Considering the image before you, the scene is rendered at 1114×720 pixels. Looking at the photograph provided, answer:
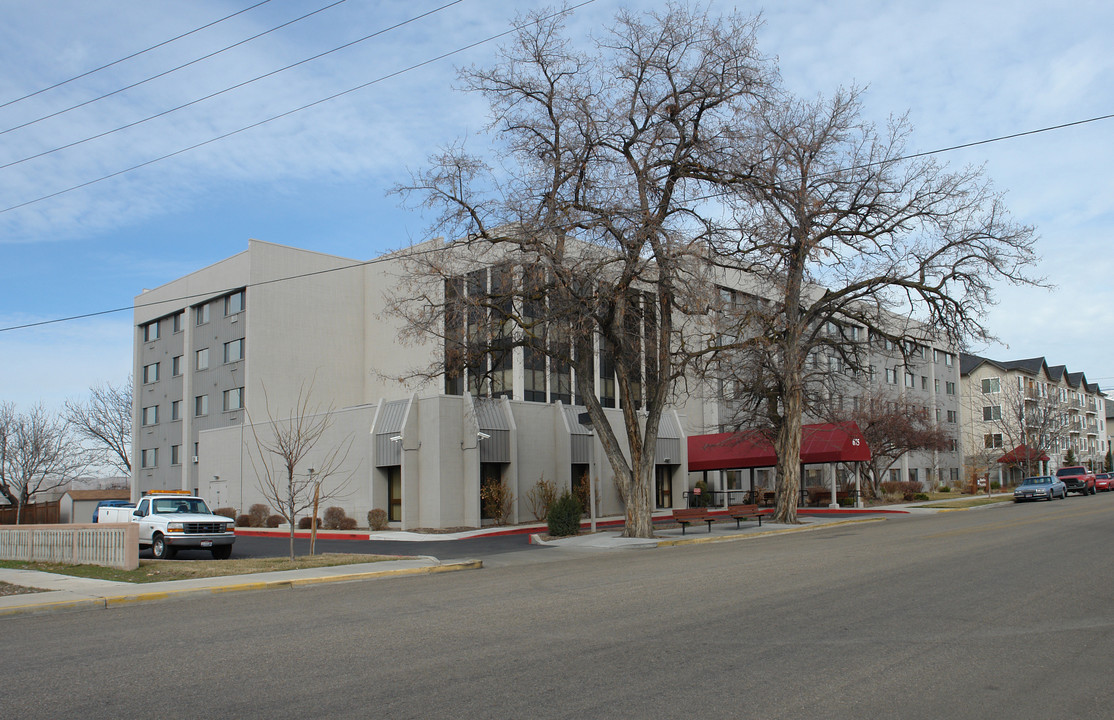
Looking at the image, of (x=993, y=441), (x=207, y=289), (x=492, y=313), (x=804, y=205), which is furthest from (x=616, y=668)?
(x=993, y=441)

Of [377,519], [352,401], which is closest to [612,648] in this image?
[377,519]

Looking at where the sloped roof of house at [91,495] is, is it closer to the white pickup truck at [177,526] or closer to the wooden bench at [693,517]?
the white pickup truck at [177,526]

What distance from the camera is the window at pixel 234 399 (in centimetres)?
4775

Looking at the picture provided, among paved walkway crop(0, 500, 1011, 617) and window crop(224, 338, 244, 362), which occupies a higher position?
window crop(224, 338, 244, 362)

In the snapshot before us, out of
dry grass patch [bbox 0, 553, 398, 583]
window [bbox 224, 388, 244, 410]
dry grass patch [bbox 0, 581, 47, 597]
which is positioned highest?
window [bbox 224, 388, 244, 410]

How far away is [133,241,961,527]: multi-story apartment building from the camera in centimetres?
3372

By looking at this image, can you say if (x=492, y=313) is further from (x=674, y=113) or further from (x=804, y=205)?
(x=804, y=205)

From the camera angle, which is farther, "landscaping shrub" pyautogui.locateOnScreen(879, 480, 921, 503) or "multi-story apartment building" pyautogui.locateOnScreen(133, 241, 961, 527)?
"landscaping shrub" pyautogui.locateOnScreen(879, 480, 921, 503)

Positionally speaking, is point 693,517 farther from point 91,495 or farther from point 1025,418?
point 1025,418

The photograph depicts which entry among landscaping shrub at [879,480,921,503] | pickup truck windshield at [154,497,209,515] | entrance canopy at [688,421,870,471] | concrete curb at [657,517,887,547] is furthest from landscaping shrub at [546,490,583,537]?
landscaping shrub at [879,480,921,503]

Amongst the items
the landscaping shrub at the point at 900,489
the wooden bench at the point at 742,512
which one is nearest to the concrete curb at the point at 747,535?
the wooden bench at the point at 742,512

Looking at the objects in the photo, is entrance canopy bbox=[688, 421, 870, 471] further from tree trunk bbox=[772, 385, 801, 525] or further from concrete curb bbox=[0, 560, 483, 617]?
concrete curb bbox=[0, 560, 483, 617]

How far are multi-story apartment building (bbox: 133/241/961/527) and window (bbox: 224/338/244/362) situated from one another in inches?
4.5

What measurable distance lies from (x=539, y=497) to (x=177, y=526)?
16.3 m
